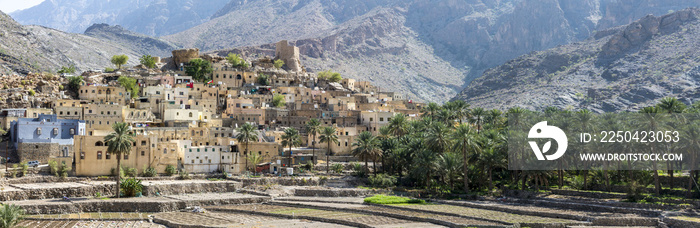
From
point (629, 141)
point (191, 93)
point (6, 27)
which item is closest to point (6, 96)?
point (191, 93)

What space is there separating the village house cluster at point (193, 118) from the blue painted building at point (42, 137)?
0.10 m

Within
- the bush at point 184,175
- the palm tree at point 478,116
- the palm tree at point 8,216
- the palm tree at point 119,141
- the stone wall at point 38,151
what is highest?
the palm tree at point 478,116

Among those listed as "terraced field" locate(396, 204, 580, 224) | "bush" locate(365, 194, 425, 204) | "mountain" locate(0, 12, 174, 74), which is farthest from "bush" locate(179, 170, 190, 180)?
"mountain" locate(0, 12, 174, 74)

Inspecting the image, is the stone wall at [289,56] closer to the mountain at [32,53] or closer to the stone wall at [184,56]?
the stone wall at [184,56]

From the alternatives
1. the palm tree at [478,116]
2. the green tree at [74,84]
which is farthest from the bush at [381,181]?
the green tree at [74,84]

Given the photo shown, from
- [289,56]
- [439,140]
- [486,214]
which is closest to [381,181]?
[439,140]

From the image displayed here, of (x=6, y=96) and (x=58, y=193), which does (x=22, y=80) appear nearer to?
(x=6, y=96)

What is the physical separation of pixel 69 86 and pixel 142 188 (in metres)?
40.5

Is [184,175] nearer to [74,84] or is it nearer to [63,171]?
[63,171]

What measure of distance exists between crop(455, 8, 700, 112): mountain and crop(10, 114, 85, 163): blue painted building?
9389 cm

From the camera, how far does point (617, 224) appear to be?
46.8 m

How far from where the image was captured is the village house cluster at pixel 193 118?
67.7m

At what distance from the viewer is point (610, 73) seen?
151125mm

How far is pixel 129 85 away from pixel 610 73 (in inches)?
4185
